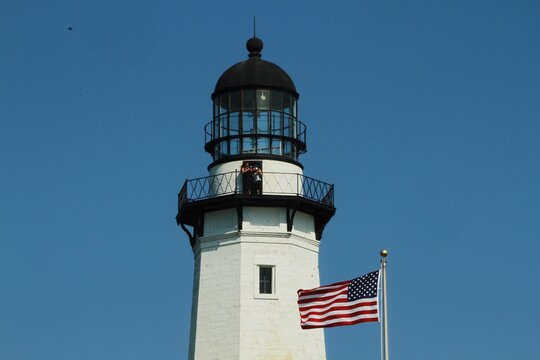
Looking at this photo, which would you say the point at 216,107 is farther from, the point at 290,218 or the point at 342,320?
the point at 342,320

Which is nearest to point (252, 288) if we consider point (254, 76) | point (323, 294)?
point (323, 294)

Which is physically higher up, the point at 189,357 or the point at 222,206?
the point at 222,206

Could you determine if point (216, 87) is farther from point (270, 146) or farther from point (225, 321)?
point (225, 321)

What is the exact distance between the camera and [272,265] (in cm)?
5022

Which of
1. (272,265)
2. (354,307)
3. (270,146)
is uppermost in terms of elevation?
(270,146)

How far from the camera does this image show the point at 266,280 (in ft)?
165

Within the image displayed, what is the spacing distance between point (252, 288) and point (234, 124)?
19.5 ft

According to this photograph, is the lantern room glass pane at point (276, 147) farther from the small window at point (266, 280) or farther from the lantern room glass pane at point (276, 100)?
the small window at point (266, 280)

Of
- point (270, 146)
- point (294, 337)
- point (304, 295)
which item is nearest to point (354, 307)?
point (304, 295)

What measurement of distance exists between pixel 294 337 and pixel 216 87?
31.1 ft

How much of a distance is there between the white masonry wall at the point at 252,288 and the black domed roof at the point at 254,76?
445cm

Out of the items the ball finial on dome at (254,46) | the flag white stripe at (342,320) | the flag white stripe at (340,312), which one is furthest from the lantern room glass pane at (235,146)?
the flag white stripe at (342,320)

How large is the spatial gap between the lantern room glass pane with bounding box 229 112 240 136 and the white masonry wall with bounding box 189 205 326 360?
2.86 m

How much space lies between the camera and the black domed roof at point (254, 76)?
52.0 metres
